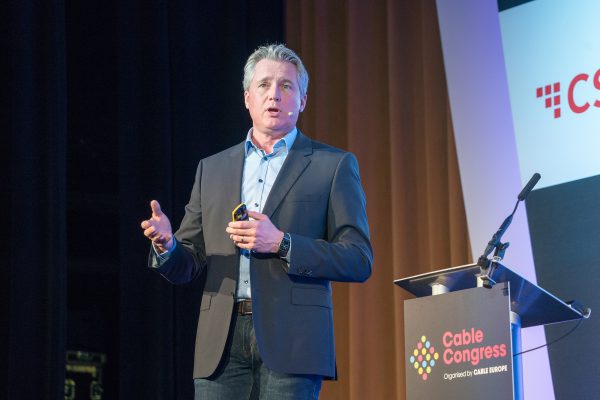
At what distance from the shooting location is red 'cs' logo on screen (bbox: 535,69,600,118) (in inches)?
136

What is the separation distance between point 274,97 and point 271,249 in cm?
53

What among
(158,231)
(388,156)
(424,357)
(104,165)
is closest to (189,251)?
(158,231)

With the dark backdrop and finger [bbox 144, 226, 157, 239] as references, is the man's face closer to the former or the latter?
finger [bbox 144, 226, 157, 239]

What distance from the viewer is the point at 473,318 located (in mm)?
2652

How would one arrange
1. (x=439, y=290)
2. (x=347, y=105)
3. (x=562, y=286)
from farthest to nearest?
1. (x=347, y=105)
2. (x=562, y=286)
3. (x=439, y=290)

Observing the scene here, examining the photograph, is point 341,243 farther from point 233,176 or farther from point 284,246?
point 233,176

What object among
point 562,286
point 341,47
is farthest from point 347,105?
point 562,286

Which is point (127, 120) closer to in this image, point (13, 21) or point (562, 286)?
point (13, 21)

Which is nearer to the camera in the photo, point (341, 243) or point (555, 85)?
point (341, 243)

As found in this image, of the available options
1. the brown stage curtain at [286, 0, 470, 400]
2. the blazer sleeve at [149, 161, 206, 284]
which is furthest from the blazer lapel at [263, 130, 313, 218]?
the brown stage curtain at [286, 0, 470, 400]

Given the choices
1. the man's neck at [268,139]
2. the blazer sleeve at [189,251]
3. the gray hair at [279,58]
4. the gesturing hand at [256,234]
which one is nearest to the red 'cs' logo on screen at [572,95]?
the gray hair at [279,58]

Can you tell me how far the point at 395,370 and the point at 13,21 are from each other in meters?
2.43

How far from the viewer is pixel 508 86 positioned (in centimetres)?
388

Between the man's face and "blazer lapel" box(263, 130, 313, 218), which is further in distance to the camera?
the man's face
